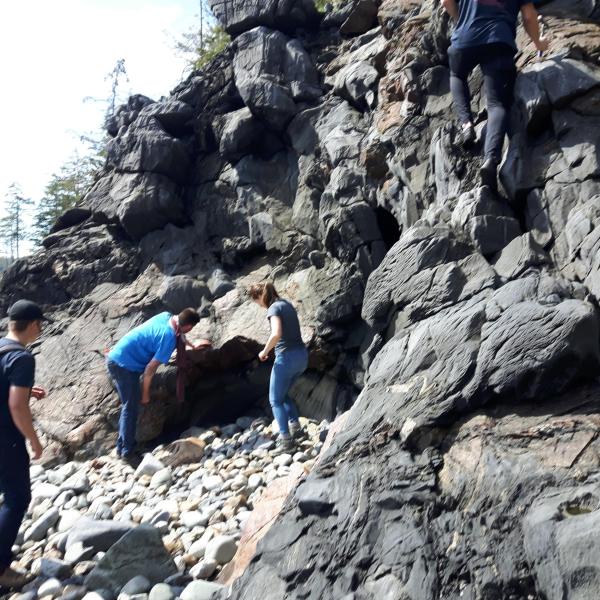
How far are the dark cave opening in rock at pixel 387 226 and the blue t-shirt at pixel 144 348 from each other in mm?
4267

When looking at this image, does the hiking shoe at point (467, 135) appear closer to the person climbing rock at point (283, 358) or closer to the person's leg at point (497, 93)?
the person's leg at point (497, 93)

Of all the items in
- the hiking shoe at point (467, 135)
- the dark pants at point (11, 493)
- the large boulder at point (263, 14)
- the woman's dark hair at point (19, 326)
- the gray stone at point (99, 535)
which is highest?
the large boulder at point (263, 14)

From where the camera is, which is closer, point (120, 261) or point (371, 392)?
point (371, 392)

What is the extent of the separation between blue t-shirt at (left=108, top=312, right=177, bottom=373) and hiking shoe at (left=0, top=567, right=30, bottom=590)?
3.73 metres

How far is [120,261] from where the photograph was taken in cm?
1380

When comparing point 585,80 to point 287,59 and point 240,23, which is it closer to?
point 287,59

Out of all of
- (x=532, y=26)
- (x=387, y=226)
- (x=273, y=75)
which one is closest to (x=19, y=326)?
(x=387, y=226)

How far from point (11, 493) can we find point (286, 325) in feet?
Result: 13.7

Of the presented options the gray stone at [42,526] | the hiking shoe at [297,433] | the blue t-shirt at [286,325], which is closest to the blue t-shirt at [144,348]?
the blue t-shirt at [286,325]

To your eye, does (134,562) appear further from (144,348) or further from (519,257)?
(519,257)

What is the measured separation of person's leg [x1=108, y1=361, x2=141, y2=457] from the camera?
9109mm

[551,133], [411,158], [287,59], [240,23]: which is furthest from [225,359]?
[240,23]

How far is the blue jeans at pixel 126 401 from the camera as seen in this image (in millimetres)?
9109

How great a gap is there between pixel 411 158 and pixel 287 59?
615 cm
